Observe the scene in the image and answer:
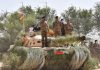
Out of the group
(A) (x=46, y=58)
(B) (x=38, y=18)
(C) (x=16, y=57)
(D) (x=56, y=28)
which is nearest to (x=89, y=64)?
(D) (x=56, y=28)

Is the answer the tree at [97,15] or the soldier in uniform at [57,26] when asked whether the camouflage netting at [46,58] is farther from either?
the tree at [97,15]

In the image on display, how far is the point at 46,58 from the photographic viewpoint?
1566 cm

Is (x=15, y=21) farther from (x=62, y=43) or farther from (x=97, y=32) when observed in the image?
(x=62, y=43)

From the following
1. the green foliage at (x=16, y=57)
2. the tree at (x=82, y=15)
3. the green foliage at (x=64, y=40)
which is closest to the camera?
the green foliage at (x=16, y=57)

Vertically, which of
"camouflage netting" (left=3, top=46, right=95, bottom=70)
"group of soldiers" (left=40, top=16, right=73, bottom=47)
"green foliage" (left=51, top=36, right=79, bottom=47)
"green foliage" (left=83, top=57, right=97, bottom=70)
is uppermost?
"group of soldiers" (left=40, top=16, right=73, bottom=47)

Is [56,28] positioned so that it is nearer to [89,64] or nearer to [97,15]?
[89,64]

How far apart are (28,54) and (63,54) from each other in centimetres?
163

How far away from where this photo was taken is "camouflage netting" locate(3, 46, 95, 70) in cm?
1509

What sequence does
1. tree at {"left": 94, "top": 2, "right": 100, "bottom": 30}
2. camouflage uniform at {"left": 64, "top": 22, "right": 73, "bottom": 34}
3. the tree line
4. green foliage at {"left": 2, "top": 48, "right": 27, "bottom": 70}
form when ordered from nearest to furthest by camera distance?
green foliage at {"left": 2, "top": 48, "right": 27, "bottom": 70} < camouflage uniform at {"left": 64, "top": 22, "right": 73, "bottom": 34} < the tree line < tree at {"left": 94, "top": 2, "right": 100, "bottom": 30}

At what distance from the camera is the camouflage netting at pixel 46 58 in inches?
594

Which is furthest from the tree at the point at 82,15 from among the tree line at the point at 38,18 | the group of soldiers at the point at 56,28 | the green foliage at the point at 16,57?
the green foliage at the point at 16,57

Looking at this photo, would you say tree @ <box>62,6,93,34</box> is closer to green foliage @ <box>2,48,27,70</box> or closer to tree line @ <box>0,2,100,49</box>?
tree line @ <box>0,2,100,49</box>

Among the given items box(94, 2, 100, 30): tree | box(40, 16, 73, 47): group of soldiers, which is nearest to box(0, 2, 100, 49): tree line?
box(94, 2, 100, 30): tree

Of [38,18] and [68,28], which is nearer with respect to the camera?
[68,28]
